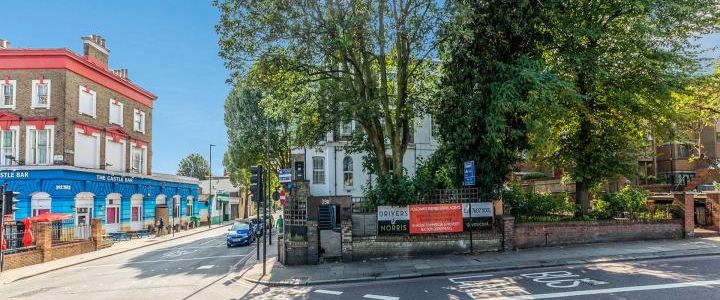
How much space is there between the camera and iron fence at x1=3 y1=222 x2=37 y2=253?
21.8m

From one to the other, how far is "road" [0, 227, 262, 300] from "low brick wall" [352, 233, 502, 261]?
4.77 meters

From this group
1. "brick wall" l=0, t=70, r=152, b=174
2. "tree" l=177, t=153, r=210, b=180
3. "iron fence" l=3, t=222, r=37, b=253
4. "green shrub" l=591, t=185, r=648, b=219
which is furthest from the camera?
"tree" l=177, t=153, r=210, b=180

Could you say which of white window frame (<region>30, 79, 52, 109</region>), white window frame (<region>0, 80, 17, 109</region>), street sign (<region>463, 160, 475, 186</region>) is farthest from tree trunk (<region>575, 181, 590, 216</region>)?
white window frame (<region>0, 80, 17, 109</region>)

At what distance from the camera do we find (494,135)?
1681cm

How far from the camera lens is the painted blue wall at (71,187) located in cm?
2966

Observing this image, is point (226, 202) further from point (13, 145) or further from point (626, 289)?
point (626, 289)

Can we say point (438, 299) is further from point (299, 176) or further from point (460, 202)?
point (299, 176)

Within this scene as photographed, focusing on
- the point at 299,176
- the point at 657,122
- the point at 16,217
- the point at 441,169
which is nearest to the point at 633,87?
the point at 657,122

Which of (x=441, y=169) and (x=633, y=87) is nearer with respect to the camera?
(x=633, y=87)

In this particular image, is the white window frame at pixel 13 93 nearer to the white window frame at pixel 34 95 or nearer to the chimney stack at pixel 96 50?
the white window frame at pixel 34 95

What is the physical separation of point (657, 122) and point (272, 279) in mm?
17521

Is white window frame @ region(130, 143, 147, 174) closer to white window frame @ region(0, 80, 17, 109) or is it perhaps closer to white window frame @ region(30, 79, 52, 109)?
white window frame @ region(30, 79, 52, 109)

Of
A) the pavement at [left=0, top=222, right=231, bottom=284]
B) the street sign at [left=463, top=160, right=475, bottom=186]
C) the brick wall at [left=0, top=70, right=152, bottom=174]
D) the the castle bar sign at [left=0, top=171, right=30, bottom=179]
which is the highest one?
the brick wall at [left=0, top=70, right=152, bottom=174]

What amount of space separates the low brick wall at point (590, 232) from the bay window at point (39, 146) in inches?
1181
